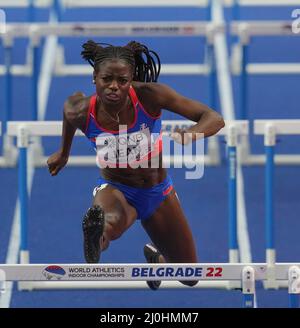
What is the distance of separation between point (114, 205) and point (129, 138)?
355 millimetres

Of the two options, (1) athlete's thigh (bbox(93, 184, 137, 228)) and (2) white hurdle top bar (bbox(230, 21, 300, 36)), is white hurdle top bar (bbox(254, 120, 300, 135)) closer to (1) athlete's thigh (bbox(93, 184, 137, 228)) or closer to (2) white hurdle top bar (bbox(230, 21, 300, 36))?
(1) athlete's thigh (bbox(93, 184, 137, 228))

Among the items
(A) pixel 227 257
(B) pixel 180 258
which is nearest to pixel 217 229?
(A) pixel 227 257

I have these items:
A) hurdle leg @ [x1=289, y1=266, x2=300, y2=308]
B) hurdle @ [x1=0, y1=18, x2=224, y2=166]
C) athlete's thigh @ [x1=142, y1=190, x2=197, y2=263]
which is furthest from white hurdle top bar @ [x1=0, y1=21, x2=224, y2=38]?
hurdle leg @ [x1=289, y1=266, x2=300, y2=308]

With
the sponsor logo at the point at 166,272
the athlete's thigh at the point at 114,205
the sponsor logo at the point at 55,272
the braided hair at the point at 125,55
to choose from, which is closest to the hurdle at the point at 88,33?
the athlete's thigh at the point at 114,205

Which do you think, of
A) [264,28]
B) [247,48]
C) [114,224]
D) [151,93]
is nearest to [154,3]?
[247,48]

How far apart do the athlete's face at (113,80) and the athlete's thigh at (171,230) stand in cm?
91

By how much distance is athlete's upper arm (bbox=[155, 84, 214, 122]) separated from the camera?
798cm

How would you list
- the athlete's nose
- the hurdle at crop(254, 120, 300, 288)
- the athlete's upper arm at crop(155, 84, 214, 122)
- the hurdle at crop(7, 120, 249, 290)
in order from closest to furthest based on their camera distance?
the athlete's nose
the athlete's upper arm at crop(155, 84, 214, 122)
the hurdle at crop(254, 120, 300, 288)
the hurdle at crop(7, 120, 249, 290)

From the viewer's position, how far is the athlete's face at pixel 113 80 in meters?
7.88

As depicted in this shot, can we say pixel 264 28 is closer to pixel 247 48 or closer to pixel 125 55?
pixel 247 48

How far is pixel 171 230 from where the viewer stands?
867 cm

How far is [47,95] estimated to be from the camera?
12469mm

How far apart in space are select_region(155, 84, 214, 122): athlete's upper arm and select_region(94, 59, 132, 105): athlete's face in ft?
0.70
